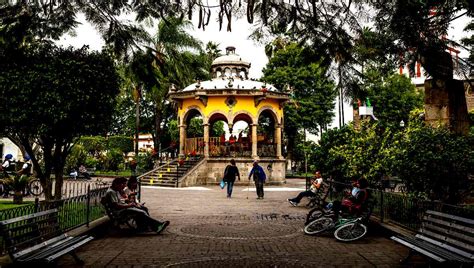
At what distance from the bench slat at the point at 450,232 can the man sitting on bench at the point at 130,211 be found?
5.10m

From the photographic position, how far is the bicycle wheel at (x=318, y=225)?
8.98 m

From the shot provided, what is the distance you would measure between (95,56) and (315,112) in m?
32.0

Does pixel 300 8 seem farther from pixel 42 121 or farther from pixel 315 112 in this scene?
pixel 315 112

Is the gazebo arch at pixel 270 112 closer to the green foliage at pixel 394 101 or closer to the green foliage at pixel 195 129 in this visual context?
the green foliage at pixel 394 101

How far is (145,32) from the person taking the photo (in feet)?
24.1

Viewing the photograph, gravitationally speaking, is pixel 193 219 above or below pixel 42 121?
below

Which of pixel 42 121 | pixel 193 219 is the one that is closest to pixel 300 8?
pixel 42 121

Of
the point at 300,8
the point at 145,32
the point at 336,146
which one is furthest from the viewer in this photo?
the point at 336,146

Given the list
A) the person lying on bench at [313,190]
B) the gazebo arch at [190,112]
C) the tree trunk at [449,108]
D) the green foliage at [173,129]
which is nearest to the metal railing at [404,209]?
the tree trunk at [449,108]

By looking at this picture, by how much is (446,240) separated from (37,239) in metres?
5.21

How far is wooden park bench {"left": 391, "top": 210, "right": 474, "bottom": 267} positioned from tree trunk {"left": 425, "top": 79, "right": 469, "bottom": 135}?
5372mm

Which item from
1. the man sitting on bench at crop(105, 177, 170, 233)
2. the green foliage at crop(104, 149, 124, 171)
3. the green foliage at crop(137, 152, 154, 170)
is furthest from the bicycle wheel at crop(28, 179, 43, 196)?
the green foliage at crop(104, 149, 124, 171)

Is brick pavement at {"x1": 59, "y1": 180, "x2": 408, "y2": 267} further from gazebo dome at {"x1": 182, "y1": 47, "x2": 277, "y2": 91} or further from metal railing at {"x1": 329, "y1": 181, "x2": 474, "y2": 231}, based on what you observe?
gazebo dome at {"x1": 182, "y1": 47, "x2": 277, "y2": 91}

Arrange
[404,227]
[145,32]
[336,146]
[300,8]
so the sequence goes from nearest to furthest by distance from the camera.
Result: [300,8] → [145,32] → [404,227] → [336,146]
